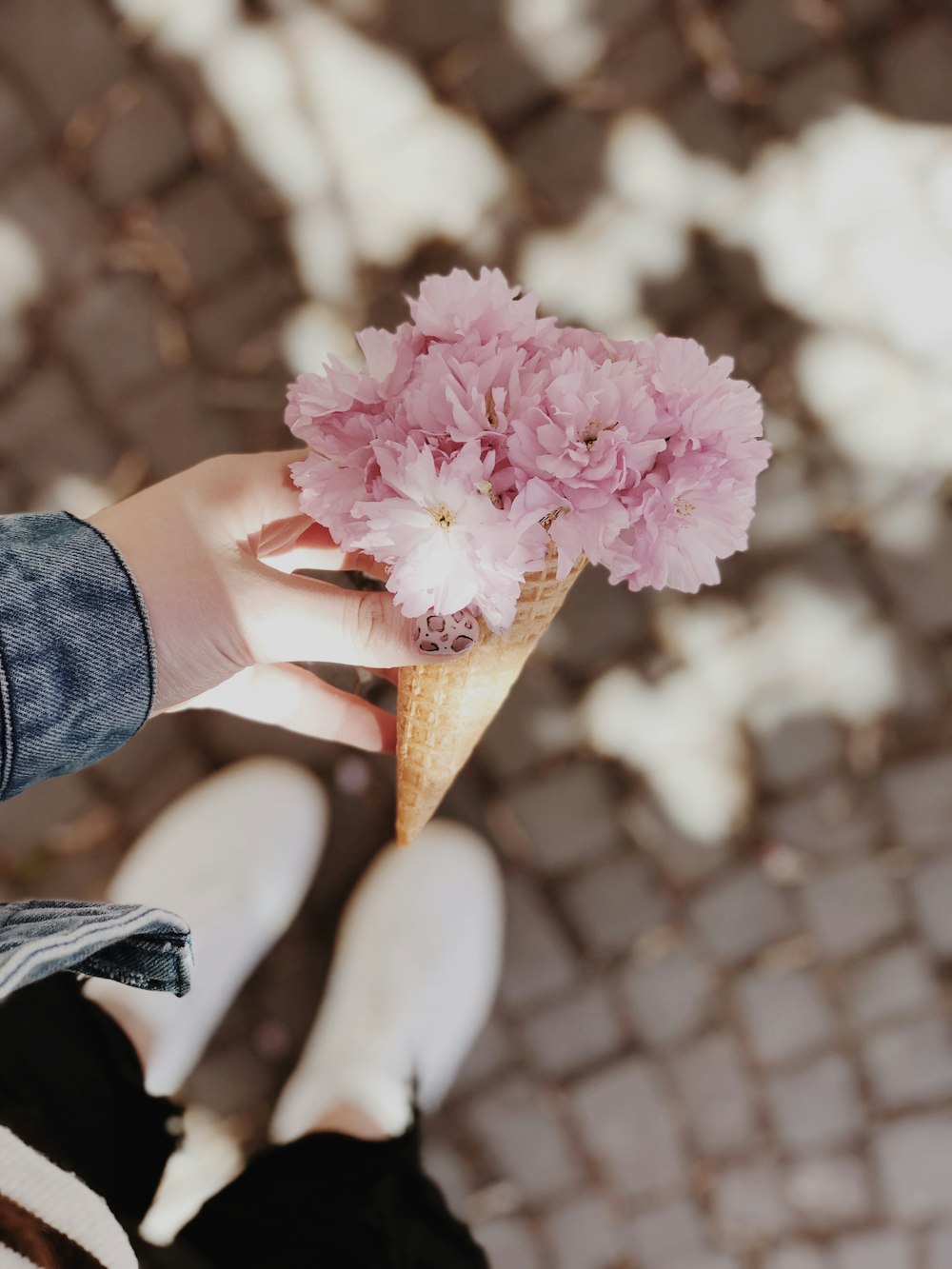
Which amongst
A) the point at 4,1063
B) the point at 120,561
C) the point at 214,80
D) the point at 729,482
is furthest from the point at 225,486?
the point at 214,80

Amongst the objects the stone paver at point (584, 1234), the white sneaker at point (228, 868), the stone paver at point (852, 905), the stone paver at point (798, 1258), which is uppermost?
the white sneaker at point (228, 868)

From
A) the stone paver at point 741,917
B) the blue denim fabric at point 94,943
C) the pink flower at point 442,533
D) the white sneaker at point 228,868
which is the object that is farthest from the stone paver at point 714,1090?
the pink flower at point 442,533

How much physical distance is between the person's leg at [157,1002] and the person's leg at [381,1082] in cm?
9

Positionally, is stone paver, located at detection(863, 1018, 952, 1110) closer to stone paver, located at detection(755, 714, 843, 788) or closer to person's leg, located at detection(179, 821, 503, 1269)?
stone paver, located at detection(755, 714, 843, 788)

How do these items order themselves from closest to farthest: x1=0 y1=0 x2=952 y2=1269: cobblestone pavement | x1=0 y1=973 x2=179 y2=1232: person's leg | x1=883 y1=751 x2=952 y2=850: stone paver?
x1=0 y1=973 x2=179 y2=1232: person's leg < x1=0 y1=0 x2=952 y2=1269: cobblestone pavement < x1=883 y1=751 x2=952 y2=850: stone paver

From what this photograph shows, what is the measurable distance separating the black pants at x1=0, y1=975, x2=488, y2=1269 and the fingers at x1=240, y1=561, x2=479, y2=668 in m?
0.45

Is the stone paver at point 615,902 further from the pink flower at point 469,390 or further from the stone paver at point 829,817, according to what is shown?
the pink flower at point 469,390

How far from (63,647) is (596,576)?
608 millimetres

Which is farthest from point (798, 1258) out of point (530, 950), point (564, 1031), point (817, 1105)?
point (530, 950)

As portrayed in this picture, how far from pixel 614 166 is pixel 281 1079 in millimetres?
1108

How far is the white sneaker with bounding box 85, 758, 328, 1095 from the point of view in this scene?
36.5 inches

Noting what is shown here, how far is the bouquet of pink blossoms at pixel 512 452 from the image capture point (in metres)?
0.45

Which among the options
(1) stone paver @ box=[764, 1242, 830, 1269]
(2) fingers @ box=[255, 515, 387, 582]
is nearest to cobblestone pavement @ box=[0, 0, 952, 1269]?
(1) stone paver @ box=[764, 1242, 830, 1269]

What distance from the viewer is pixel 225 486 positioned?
1.85 ft
